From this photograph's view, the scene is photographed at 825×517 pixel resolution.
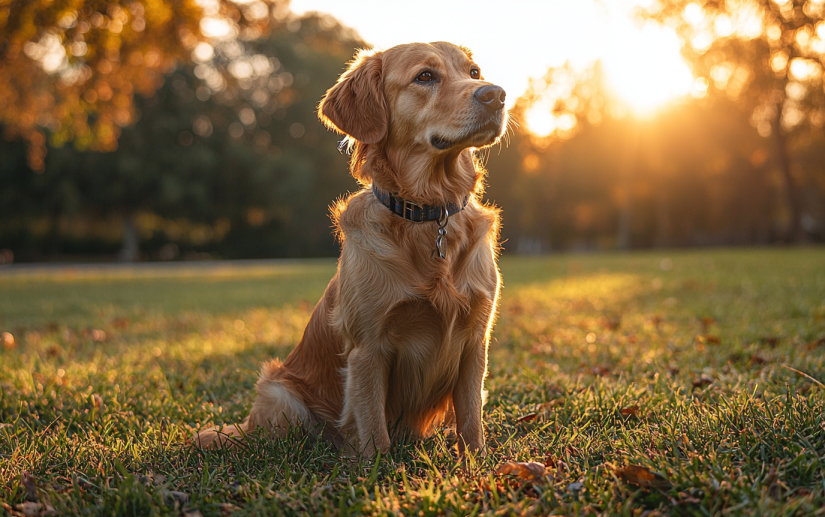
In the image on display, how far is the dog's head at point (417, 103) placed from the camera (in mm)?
2771

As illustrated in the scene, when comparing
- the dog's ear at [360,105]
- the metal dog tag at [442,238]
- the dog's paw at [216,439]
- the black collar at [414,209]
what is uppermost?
the dog's ear at [360,105]

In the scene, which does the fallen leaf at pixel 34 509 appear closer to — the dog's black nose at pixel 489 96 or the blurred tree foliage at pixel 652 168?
the dog's black nose at pixel 489 96

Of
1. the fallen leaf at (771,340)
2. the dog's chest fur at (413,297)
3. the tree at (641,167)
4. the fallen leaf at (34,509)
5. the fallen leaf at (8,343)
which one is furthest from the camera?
the tree at (641,167)

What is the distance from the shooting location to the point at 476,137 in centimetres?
279

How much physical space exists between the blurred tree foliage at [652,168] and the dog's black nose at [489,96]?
69.0 ft

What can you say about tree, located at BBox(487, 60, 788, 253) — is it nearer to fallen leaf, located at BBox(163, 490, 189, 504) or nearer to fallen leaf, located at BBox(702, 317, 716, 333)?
A: fallen leaf, located at BBox(702, 317, 716, 333)

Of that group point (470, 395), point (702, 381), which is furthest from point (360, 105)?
point (702, 381)

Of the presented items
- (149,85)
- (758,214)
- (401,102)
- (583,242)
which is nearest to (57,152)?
(149,85)

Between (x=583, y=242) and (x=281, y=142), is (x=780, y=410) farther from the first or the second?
(x=583, y=242)

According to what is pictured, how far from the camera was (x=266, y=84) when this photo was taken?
3456cm

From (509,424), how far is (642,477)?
44.7 inches

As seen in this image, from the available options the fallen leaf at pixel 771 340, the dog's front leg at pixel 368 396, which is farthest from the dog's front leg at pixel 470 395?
the fallen leaf at pixel 771 340

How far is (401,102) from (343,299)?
110cm

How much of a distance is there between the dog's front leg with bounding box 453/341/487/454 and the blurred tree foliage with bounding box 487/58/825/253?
21225 mm
